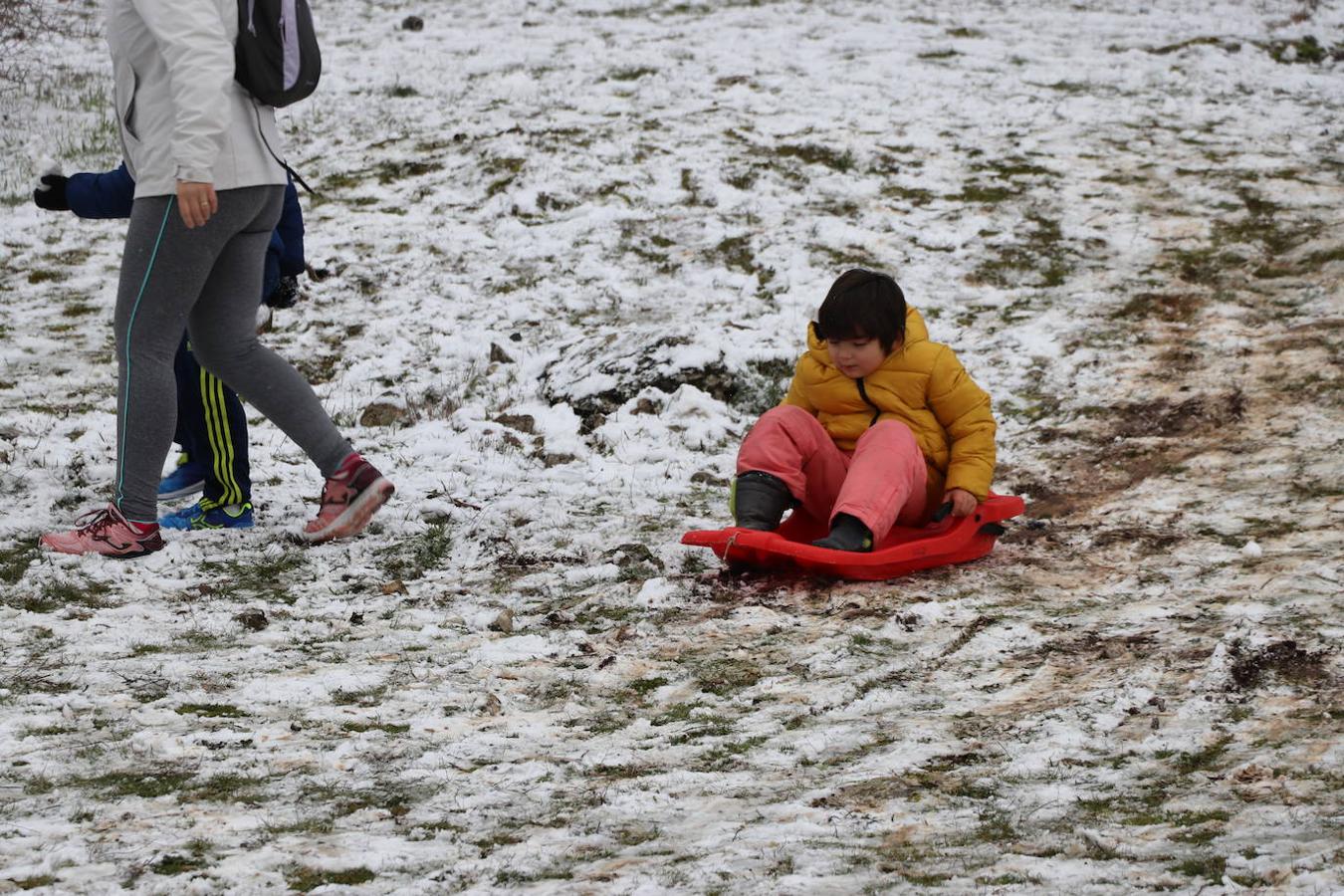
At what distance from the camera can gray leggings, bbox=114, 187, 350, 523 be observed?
4105 millimetres

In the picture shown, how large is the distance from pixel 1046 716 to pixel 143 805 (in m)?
2.17

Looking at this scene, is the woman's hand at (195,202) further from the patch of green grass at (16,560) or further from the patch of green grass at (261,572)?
the patch of green grass at (16,560)

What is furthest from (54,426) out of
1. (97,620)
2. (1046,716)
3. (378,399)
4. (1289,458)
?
(1289,458)

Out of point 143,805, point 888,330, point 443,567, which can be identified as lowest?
point 443,567

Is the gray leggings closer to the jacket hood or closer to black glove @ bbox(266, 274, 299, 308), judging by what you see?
black glove @ bbox(266, 274, 299, 308)

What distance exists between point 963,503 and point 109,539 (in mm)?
3126

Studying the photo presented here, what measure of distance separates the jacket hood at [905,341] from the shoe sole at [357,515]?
1.75 metres

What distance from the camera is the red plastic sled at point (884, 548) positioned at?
4.18 meters

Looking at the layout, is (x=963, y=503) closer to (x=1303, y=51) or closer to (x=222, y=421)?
(x=222, y=421)

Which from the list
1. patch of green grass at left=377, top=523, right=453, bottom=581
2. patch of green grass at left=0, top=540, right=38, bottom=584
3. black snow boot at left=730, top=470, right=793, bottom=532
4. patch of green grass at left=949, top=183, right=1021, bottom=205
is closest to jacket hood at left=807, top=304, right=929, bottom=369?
black snow boot at left=730, top=470, right=793, bottom=532

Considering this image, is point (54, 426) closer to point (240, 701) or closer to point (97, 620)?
point (97, 620)

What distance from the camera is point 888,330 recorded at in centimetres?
443

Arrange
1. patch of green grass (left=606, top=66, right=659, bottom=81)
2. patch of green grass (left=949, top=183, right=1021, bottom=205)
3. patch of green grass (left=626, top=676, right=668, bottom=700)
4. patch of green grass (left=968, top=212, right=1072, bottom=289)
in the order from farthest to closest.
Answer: patch of green grass (left=606, top=66, right=659, bottom=81)
patch of green grass (left=949, top=183, right=1021, bottom=205)
patch of green grass (left=968, top=212, right=1072, bottom=289)
patch of green grass (left=626, top=676, right=668, bottom=700)

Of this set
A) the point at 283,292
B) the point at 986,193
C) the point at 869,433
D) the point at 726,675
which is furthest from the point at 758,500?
the point at 986,193
